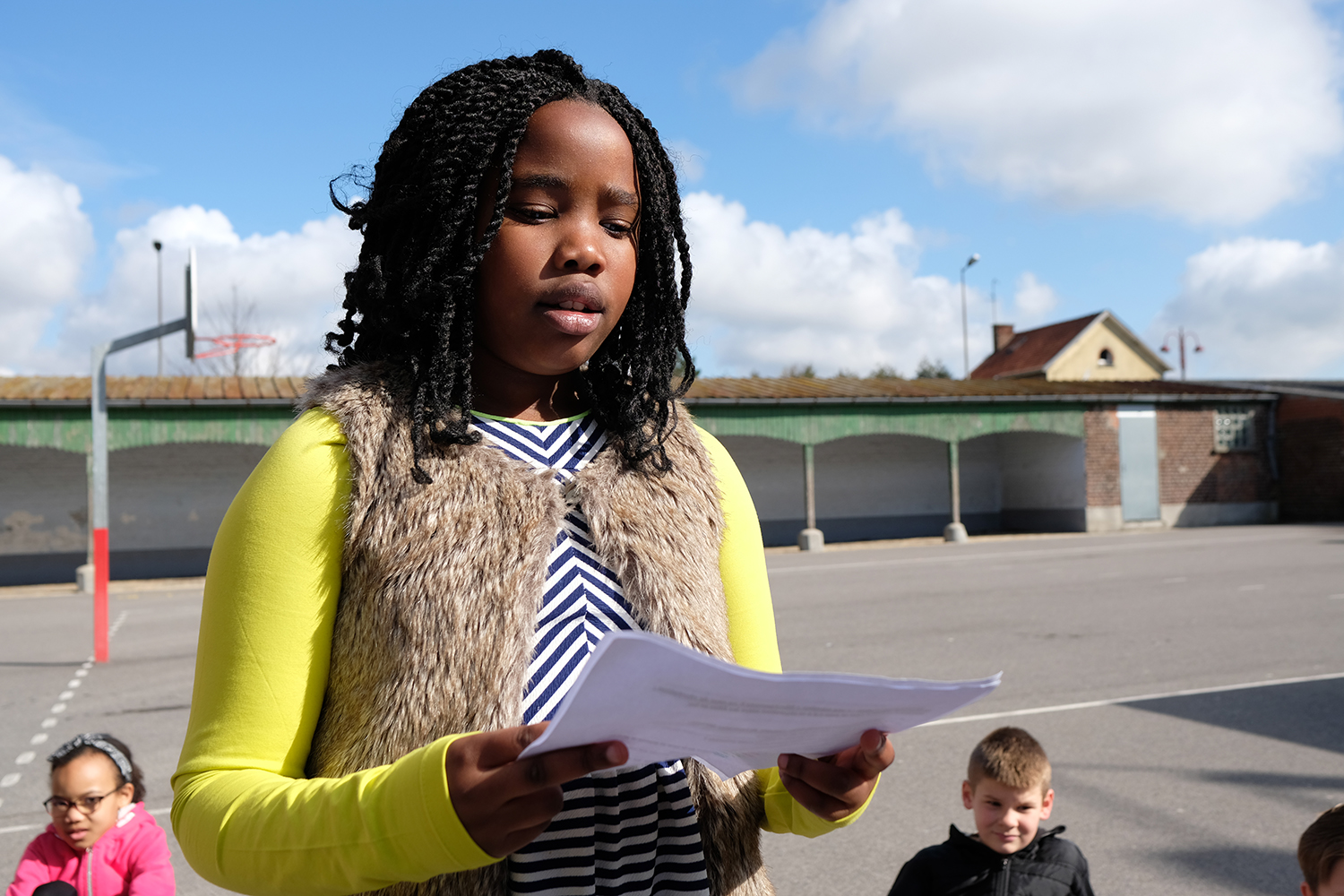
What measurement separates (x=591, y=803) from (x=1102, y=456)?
29.8 m

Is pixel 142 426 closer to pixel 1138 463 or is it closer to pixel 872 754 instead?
pixel 872 754

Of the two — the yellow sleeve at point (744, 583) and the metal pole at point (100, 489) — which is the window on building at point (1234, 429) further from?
the yellow sleeve at point (744, 583)

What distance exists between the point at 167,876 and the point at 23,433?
20.1 m

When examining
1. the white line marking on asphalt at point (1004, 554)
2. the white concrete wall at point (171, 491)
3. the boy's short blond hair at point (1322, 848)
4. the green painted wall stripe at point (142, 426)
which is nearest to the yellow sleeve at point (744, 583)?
the boy's short blond hair at point (1322, 848)

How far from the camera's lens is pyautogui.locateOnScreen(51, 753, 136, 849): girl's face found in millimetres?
3197

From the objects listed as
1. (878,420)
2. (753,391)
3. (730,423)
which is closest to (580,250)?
(730,423)

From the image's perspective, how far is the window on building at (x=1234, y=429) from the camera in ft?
97.2

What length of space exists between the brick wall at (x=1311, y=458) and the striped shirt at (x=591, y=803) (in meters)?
33.2

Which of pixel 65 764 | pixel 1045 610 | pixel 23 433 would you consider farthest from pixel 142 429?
pixel 65 764

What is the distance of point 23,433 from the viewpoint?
19.8 m

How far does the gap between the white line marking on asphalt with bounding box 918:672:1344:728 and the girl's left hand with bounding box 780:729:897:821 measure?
5312 mm

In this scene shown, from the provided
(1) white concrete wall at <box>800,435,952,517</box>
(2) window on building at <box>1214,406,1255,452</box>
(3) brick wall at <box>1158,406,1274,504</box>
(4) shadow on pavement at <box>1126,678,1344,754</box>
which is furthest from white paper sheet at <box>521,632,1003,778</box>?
(2) window on building at <box>1214,406,1255,452</box>

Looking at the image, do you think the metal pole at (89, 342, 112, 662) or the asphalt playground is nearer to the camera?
the asphalt playground

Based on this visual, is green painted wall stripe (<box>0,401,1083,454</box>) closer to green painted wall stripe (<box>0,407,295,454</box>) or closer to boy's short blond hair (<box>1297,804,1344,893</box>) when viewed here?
green painted wall stripe (<box>0,407,295,454</box>)
